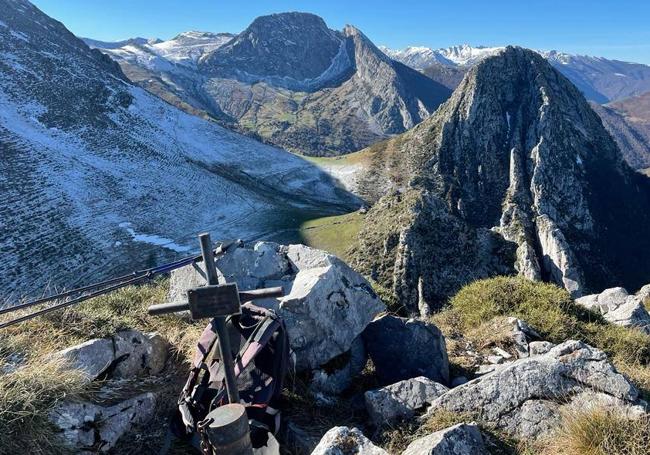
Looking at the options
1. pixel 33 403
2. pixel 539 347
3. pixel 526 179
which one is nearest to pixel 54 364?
pixel 33 403

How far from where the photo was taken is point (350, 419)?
6336mm

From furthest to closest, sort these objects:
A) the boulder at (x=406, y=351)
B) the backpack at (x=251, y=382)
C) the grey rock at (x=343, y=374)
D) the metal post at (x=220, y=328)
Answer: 1. the boulder at (x=406, y=351)
2. the grey rock at (x=343, y=374)
3. the backpack at (x=251, y=382)
4. the metal post at (x=220, y=328)

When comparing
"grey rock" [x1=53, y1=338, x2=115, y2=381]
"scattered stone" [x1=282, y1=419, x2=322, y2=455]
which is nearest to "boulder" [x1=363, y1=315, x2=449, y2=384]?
"scattered stone" [x1=282, y1=419, x2=322, y2=455]

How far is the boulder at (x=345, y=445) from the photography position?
15.0 ft

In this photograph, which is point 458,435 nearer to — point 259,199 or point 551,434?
point 551,434

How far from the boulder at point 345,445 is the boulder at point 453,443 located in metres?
0.45

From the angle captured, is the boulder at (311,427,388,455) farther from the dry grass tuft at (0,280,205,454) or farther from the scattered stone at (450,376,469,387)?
the scattered stone at (450,376,469,387)

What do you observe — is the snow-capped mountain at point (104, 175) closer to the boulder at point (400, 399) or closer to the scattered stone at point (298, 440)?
the scattered stone at point (298, 440)

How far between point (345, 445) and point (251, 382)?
5.09 ft

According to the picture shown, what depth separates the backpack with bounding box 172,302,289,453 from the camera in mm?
5348

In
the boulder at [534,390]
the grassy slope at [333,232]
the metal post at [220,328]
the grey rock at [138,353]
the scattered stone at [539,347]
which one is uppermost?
the metal post at [220,328]

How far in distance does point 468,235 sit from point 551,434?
119 ft

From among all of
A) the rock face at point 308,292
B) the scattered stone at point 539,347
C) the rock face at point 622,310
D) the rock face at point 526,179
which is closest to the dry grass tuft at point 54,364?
the rock face at point 308,292

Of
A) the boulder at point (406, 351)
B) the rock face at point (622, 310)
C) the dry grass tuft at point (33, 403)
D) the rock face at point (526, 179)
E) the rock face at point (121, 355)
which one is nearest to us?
the dry grass tuft at point (33, 403)
